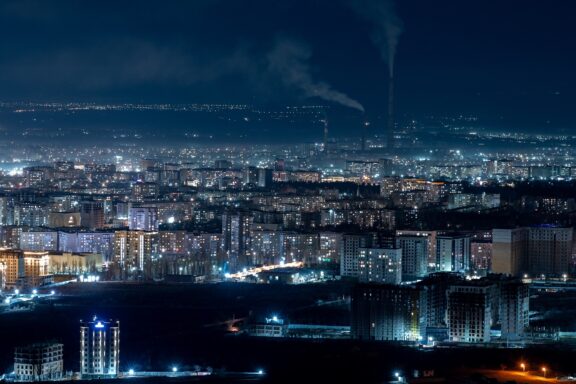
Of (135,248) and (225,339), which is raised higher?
(135,248)

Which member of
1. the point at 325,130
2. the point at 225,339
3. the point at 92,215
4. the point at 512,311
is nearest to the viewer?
the point at 225,339

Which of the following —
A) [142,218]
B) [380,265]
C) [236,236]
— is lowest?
[380,265]

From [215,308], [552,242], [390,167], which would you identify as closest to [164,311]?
[215,308]

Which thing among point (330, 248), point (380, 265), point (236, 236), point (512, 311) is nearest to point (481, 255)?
point (380, 265)

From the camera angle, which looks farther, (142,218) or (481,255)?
(142,218)

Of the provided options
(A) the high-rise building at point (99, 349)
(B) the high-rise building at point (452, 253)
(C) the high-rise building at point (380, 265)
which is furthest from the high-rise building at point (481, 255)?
(A) the high-rise building at point (99, 349)

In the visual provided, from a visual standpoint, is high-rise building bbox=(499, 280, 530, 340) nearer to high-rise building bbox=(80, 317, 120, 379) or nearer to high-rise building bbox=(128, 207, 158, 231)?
high-rise building bbox=(80, 317, 120, 379)

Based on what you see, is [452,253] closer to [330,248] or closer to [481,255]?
[481,255]

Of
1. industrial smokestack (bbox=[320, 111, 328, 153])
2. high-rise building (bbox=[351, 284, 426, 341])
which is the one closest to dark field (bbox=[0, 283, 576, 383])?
high-rise building (bbox=[351, 284, 426, 341])
